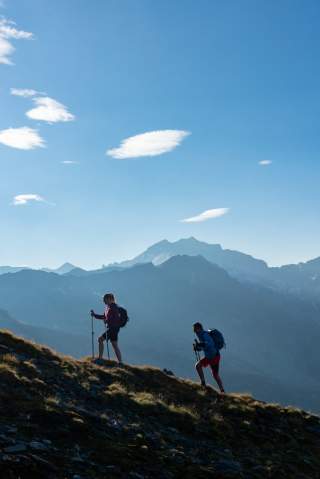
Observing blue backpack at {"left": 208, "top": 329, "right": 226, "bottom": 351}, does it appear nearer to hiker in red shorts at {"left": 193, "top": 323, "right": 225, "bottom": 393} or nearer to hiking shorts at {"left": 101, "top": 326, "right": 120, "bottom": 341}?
hiker in red shorts at {"left": 193, "top": 323, "right": 225, "bottom": 393}

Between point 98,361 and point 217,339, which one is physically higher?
point 217,339

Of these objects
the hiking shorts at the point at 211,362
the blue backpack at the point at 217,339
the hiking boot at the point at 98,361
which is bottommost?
the hiking shorts at the point at 211,362

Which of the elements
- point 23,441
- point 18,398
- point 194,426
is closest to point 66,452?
point 23,441

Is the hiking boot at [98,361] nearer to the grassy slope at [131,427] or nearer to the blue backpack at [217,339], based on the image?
the grassy slope at [131,427]

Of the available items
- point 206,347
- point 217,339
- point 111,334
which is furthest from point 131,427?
point 111,334

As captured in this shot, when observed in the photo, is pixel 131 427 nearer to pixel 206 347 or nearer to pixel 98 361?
pixel 206 347

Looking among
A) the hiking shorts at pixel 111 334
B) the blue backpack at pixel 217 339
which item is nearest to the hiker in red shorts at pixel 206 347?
the blue backpack at pixel 217 339

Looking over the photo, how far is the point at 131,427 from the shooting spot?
14047 mm

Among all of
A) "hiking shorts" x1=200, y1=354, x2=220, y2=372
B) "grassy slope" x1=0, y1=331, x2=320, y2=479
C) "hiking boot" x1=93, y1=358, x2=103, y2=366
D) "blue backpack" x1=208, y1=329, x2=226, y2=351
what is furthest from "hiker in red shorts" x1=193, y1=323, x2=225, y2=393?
"hiking boot" x1=93, y1=358, x2=103, y2=366

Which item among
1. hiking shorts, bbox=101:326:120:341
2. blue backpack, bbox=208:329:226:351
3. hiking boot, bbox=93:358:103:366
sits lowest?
hiking boot, bbox=93:358:103:366

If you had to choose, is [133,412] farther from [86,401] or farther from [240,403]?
[240,403]

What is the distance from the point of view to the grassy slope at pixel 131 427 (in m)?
10.7

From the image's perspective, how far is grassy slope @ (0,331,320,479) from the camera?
10.7 meters

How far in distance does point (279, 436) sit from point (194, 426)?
12.2ft
